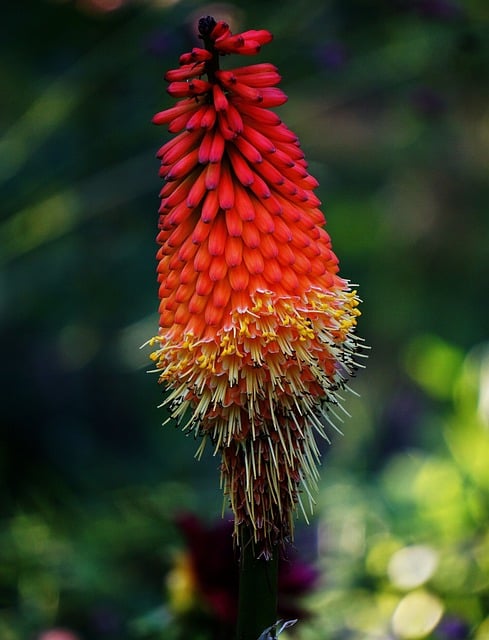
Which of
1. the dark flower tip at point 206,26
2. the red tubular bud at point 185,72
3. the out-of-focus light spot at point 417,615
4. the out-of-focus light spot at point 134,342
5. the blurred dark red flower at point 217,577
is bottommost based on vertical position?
the out-of-focus light spot at point 417,615

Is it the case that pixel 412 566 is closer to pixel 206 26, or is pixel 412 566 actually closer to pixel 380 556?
pixel 380 556

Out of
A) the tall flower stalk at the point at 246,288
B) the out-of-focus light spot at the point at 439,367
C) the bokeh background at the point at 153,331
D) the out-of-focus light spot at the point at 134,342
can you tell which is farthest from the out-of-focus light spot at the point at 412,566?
the out-of-focus light spot at the point at 134,342

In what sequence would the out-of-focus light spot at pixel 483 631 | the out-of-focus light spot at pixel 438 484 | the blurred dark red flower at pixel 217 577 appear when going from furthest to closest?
1. the out-of-focus light spot at pixel 438 484
2. the out-of-focus light spot at pixel 483 631
3. the blurred dark red flower at pixel 217 577

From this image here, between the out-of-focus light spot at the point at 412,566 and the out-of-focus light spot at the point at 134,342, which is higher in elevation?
the out-of-focus light spot at the point at 134,342

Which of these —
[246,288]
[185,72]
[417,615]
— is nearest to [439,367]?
[417,615]

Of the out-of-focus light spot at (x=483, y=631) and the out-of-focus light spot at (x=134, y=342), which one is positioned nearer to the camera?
the out-of-focus light spot at (x=483, y=631)

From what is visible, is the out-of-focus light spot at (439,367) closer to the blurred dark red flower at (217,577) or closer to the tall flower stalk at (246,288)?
the blurred dark red flower at (217,577)

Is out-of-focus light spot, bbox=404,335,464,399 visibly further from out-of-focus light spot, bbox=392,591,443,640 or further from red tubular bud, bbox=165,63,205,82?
red tubular bud, bbox=165,63,205,82

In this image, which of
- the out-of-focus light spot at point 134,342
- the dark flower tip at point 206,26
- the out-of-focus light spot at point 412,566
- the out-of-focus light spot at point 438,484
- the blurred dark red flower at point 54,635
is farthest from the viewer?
the out-of-focus light spot at point 134,342
